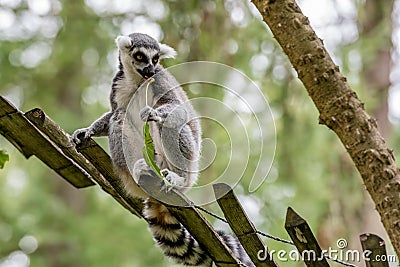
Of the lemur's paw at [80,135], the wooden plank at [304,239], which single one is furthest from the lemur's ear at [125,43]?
the wooden plank at [304,239]

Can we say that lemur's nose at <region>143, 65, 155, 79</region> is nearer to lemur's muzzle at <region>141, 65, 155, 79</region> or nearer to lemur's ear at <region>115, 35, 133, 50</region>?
lemur's muzzle at <region>141, 65, 155, 79</region>

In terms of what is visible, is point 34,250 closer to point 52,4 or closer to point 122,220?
point 122,220

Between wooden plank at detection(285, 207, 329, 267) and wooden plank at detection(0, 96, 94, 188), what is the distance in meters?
1.02

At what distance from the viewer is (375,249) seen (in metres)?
2.02

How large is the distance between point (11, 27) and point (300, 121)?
289 centimetres

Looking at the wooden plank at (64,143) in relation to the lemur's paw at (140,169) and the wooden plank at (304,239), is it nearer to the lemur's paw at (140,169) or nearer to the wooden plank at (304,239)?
the lemur's paw at (140,169)

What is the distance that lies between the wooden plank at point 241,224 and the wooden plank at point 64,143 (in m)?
0.67

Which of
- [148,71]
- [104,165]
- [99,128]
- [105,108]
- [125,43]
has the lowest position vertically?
[104,165]

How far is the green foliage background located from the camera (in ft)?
17.3

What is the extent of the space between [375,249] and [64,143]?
121cm

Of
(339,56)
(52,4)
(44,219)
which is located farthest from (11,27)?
(339,56)

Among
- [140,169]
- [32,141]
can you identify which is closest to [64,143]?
[32,141]

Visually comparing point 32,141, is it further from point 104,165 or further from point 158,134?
point 158,134

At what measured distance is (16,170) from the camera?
8148 millimetres
